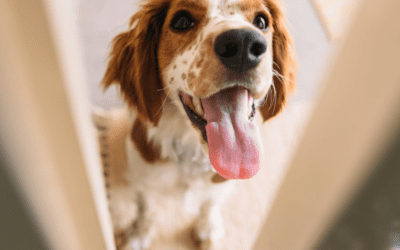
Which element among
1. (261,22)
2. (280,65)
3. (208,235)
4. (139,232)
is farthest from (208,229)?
(261,22)

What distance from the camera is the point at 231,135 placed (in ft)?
2.68

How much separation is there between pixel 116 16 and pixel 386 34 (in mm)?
1558

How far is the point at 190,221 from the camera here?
151 cm

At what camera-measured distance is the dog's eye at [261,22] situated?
31.5 inches

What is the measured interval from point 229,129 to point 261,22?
0.32 metres

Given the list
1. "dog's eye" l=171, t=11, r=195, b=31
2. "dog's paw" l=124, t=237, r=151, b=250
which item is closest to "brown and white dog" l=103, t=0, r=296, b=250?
"dog's eye" l=171, t=11, r=195, b=31

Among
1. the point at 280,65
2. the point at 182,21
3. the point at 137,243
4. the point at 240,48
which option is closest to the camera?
the point at 240,48

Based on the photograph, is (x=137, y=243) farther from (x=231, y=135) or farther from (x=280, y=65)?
(x=280, y=65)

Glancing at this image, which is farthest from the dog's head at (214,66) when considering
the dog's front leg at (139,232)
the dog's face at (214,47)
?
the dog's front leg at (139,232)

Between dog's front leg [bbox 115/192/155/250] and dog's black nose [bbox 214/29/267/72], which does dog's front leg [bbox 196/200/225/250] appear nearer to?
dog's front leg [bbox 115/192/155/250]

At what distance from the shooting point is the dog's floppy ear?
2.75ft

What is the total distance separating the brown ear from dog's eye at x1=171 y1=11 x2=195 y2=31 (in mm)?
257

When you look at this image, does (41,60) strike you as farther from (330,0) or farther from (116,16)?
(330,0)

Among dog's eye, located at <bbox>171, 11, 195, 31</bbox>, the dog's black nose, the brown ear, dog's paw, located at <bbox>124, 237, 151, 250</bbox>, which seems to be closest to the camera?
the dog's black nose
